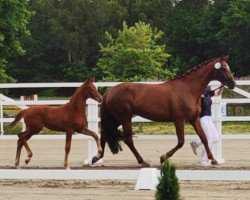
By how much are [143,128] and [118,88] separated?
41.5 ft

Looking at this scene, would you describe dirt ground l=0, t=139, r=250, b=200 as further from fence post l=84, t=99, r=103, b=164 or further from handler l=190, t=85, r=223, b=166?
fence post l=84, t=99, r=103, b=164

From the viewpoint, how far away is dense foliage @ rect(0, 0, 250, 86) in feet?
222

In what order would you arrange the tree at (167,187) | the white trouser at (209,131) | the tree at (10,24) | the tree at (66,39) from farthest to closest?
1. the tree at (66,39)
2. the tree at (10,24)
3. the white trouser at (209,131)
4. the tree at (167,187)

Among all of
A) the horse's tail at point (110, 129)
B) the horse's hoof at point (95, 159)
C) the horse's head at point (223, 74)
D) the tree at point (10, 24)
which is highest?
the tree at point (10, 24)

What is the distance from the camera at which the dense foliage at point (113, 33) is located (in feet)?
222

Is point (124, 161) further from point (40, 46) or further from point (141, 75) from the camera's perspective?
point (40, 46)

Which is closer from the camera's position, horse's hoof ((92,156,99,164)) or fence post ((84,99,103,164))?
horse's hoof ((92,156,99,164))

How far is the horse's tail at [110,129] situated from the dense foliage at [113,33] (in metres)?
50.2

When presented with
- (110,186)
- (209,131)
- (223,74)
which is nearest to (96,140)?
(209,131)

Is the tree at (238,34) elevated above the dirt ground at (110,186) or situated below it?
above

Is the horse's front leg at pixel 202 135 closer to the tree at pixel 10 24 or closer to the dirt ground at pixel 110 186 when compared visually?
the dirt ground at pixel 110 186

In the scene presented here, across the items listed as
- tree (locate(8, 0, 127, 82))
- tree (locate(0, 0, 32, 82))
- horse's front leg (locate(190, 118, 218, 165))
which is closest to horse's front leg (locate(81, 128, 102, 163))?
horse's front leg (locate(190, 118, 218, 165))

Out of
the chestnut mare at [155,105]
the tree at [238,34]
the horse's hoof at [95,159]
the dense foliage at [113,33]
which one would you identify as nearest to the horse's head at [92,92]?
the chestnut mare at [155,105]

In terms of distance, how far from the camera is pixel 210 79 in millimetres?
15703
